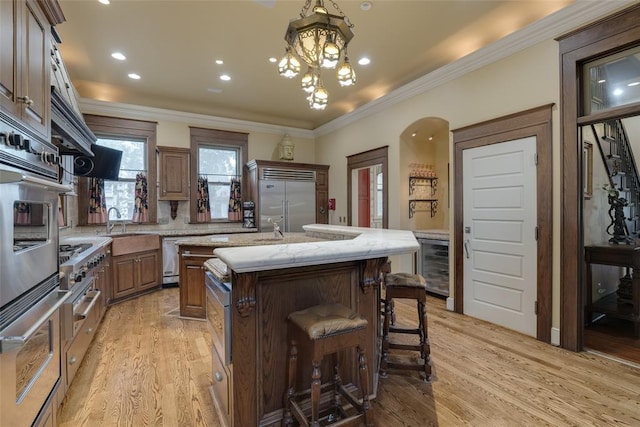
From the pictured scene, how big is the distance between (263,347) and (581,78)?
11.7 feet

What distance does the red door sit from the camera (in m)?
5.93

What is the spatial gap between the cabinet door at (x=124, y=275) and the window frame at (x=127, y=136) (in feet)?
3.70

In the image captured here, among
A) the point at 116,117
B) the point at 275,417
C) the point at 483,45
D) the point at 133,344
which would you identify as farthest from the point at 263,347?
the point at 116,117

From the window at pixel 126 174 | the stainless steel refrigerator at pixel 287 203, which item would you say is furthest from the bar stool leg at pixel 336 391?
the window at pixel 126 174

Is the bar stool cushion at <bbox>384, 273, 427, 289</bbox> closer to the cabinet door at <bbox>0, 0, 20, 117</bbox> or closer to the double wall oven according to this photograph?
the double wall oven

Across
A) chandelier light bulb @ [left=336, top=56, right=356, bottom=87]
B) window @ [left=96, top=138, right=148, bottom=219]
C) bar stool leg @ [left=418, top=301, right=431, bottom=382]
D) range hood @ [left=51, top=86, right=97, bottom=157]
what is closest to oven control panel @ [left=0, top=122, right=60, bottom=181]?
range hood @ [left=51, top=86, right=97, bottom=157]

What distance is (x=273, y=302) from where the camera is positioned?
5.73 feet

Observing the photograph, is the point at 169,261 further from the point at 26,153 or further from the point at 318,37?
the point at 318,37

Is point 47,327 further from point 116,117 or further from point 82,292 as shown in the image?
point 116,117

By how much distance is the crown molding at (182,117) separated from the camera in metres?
5.01

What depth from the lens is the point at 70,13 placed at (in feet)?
9.93

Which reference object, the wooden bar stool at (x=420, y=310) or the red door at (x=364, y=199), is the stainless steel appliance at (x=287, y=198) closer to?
the red door at (x=364, y=199)

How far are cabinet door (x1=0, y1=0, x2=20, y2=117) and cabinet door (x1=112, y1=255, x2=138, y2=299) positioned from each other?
11.3 ft

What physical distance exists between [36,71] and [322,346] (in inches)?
81.5
